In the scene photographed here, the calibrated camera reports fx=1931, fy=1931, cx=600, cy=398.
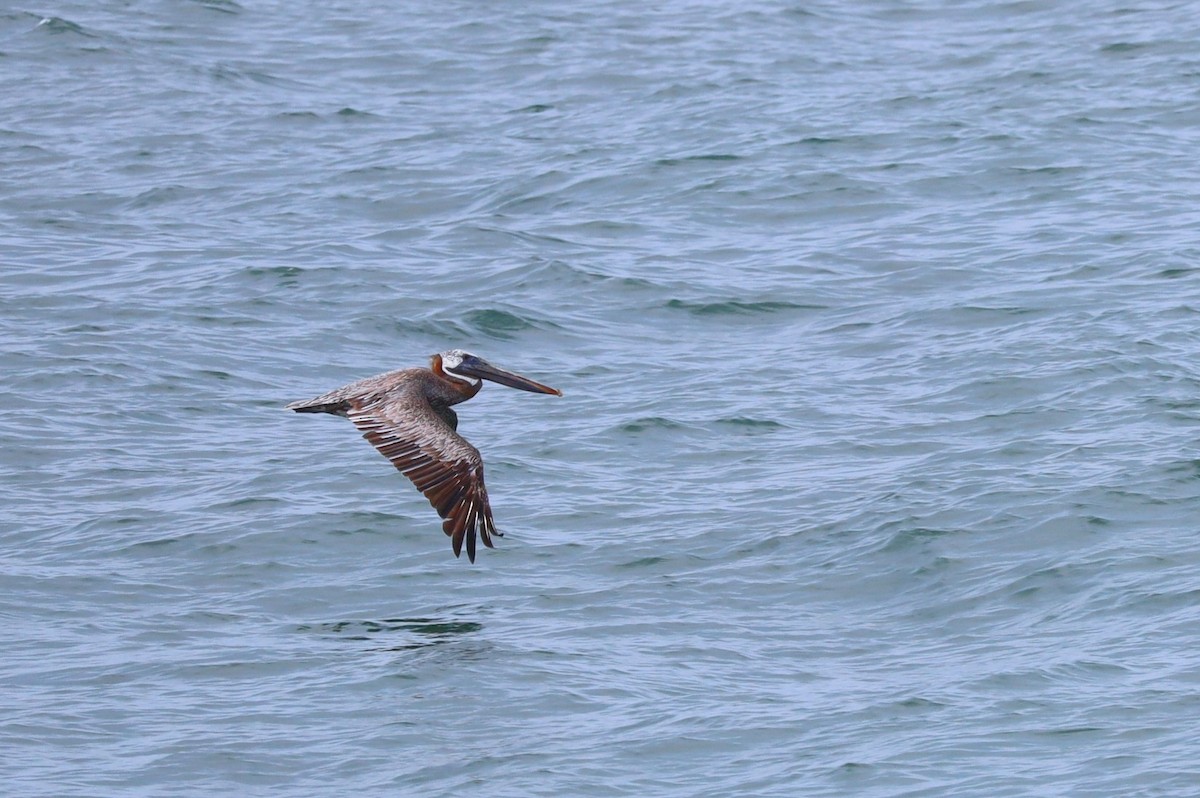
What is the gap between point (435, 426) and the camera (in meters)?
9.50

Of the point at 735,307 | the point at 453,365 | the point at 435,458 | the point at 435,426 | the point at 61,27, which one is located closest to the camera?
the point at 435,458

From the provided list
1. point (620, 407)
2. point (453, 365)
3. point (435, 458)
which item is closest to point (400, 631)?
point (435, 458)

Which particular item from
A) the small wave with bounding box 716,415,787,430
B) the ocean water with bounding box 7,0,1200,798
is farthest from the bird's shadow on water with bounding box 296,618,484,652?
the small wave with bounding box 716,415,787,430

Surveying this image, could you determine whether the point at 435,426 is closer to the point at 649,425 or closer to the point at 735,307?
the point at 649,425

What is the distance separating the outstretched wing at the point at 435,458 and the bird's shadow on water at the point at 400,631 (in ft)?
1.28

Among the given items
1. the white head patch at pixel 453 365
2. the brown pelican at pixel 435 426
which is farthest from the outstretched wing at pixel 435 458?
the white head patch at pixel 453 365

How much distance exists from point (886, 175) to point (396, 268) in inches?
190

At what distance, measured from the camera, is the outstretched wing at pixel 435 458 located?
9.05 meters

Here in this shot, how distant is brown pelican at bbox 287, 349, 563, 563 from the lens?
9.07 m

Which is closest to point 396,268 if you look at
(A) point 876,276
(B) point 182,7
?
(A) point 876,276

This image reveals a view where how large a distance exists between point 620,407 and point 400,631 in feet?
11.7

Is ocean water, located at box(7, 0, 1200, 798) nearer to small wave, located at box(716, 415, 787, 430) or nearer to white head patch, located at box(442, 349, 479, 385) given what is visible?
small wave, located at box(716, 415, 787, 430)

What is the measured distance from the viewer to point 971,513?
34.4ft

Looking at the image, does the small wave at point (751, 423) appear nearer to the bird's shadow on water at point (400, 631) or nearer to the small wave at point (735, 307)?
the small wave at point (735, 307)
